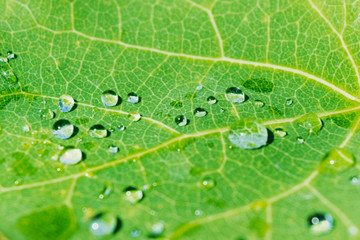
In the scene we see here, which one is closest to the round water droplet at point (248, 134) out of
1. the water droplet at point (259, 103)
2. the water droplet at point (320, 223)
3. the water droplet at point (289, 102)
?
the water droplet at point (259, 103)

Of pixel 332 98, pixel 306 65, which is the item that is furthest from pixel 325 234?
pixel 306 65

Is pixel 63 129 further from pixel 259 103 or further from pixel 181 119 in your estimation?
pixel 259 103

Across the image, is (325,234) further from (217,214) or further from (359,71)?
(359,71)

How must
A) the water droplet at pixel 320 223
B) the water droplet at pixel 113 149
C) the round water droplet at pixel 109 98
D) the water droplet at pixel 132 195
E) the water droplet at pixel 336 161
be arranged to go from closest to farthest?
the water droplet at pixel 320 223
the water droplet at pixel 132 195
the water droplet at pixel 336 161
the water droplet at pixel 113 149
the round water droplet at pixel 109 98

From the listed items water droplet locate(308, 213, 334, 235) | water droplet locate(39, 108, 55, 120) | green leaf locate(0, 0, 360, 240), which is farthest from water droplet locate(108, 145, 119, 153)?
water droplet locate(308, 213, 334, 235)

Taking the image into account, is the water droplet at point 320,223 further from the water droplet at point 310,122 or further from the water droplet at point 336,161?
the water droplet at point 310,122

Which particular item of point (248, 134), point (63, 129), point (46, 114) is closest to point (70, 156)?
point (63, 129)

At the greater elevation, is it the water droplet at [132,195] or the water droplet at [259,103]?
the water droplet at [259,103]
